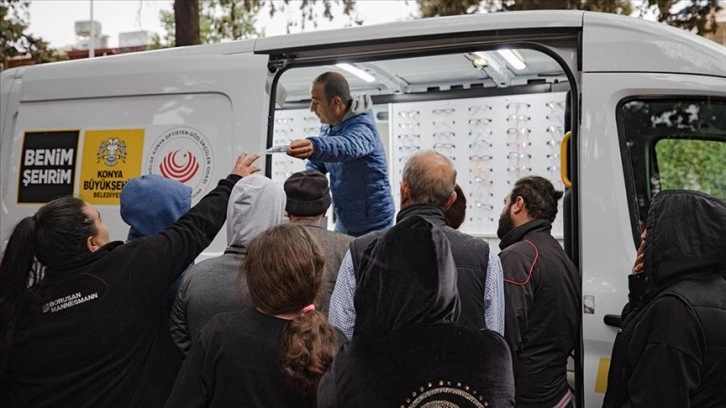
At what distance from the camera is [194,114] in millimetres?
4227

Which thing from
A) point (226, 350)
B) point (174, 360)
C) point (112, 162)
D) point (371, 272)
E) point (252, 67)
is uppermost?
point (252, 67)

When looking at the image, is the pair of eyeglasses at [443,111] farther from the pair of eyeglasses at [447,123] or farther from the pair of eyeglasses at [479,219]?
the pair of eyeglasses at [479,219]

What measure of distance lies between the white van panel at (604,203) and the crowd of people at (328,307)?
115mm

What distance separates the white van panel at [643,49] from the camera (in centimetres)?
344

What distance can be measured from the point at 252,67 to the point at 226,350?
2281 millimetres

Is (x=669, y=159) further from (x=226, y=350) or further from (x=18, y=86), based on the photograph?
(x=18, y=86)

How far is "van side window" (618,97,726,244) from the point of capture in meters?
3.52

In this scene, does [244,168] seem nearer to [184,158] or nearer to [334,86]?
[184,158]

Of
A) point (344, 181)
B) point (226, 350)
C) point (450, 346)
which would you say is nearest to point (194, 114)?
point (344, 181)

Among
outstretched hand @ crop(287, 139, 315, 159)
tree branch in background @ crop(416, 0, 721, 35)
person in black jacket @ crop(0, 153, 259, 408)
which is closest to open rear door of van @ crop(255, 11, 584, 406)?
outstretched hand @ crop(287, 139, 315, 159)

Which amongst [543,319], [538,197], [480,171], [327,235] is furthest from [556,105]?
[327,235]

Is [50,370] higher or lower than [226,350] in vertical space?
lower

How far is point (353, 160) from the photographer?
4.98 m

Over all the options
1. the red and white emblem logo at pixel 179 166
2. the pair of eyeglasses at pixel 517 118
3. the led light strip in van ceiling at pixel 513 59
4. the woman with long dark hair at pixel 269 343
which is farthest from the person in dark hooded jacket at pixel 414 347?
the pair of eyeglasses at pixel 517 118
